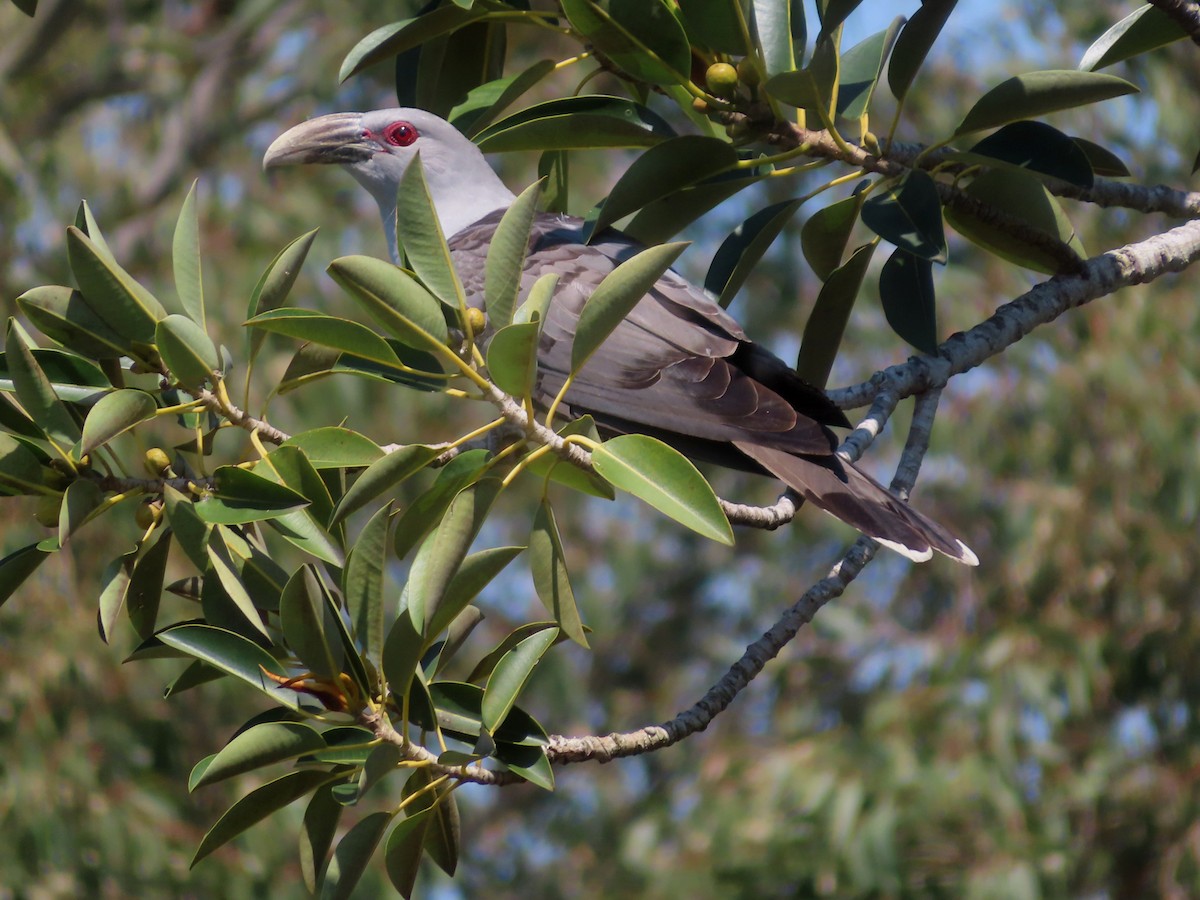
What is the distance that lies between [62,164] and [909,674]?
697 cm

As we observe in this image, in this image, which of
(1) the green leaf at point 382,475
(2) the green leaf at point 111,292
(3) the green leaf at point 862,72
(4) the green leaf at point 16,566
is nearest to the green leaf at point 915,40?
(3) the green leaf at point 862,72

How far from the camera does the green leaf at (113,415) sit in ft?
6.38

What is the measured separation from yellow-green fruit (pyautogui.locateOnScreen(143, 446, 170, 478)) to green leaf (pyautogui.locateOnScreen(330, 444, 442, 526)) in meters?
0.34

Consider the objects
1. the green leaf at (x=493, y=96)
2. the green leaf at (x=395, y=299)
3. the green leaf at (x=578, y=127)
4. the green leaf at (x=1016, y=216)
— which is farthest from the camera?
the green leaf at (x=493, y=96)

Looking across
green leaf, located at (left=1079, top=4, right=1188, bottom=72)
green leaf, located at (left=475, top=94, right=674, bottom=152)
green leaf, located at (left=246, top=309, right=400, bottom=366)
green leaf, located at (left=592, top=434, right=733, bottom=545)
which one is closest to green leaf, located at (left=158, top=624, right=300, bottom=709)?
green leaf, located at (left=246, top=309, right=400, bottom=366)

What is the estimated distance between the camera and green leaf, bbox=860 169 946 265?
8.82 ft

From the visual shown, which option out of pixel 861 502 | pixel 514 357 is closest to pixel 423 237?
pixel 514 357

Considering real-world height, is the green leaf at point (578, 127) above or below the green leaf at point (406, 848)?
above

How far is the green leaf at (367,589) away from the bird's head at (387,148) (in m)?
2.35

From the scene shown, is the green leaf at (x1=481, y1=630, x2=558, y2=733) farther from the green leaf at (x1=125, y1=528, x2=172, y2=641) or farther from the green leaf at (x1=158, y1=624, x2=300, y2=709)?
the green leaf at (x1=125, y1=528, x2=172, y2=641)

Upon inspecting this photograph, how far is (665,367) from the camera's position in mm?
3281

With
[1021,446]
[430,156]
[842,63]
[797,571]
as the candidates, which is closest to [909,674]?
[1021,446]

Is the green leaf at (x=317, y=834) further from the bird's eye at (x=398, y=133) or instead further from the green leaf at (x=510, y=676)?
the bird's eye at (x=398, y=133)

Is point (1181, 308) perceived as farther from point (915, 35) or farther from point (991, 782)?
point (915, 35)
